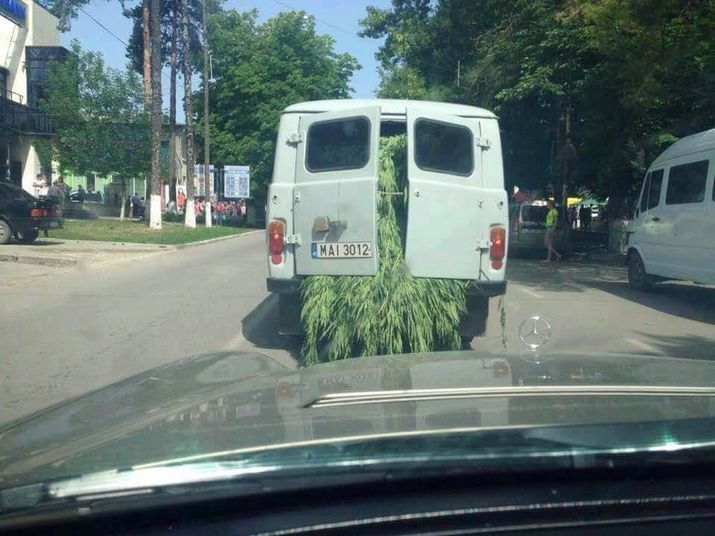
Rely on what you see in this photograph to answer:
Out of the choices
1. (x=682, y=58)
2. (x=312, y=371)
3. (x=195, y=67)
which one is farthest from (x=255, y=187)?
(x=312, y=371)

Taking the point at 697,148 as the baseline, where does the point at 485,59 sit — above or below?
above

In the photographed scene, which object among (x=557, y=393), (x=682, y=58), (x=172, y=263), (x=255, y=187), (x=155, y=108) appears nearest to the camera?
(x=557, y=393)

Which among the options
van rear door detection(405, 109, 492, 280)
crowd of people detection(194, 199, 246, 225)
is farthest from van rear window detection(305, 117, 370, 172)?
crowd of people detection(194, 199, 246, 225)

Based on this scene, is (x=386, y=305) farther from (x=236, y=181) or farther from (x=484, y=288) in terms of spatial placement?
(x=236, y=181)

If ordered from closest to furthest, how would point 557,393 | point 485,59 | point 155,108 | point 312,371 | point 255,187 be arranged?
point 557,393 < point 312,371 < point 485,59 < point 155,108 < point 255,187

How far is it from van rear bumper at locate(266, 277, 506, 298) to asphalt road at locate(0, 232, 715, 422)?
1.86 feet

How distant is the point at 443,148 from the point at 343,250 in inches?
56.9

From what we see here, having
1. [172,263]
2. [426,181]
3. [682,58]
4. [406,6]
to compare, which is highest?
[406,6]

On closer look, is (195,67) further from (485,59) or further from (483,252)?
(483,252)

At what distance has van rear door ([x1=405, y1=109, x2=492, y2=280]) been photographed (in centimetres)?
706

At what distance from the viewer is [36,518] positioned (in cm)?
172

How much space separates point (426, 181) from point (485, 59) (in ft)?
53.3

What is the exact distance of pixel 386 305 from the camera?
664 centimetres

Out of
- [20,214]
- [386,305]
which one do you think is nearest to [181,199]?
[20,214]
